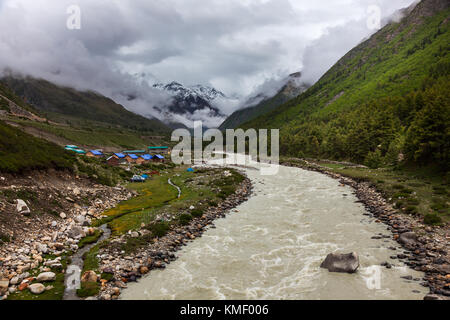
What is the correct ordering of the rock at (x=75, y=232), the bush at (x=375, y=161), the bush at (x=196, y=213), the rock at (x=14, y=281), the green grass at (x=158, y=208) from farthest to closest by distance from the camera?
the bush at (x=375, y=161), the bush at (x=196, y=213), the green grass at (x=158, y=208), the rock at (x=75, y=232), the rock at (x=14, y=281)

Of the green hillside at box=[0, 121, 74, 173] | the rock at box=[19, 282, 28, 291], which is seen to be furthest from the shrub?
the green hillside at box=[0, 121, 74, 173]

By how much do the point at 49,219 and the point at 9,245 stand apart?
870 cm

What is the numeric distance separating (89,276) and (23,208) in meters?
15.2

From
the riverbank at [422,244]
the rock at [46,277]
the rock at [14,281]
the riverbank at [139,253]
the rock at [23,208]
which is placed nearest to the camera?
the rock at [14,281]

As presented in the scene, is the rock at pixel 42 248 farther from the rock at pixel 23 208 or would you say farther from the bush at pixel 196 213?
the bush at pixel 196 213

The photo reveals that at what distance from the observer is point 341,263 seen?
2298 cm

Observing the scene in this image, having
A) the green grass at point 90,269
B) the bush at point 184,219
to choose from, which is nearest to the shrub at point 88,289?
the green grass at point 90,269

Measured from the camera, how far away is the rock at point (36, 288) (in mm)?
18500

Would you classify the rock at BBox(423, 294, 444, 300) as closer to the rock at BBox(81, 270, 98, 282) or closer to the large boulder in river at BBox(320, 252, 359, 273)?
the large boulder in river at BBox(320, 252, 359, 273)

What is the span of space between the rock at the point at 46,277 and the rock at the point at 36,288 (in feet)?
3.15

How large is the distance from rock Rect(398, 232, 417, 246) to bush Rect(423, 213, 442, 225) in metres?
5.78

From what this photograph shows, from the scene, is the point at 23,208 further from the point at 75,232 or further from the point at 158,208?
the point at 158,208

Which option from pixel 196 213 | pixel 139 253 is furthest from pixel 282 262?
pixel 196 213

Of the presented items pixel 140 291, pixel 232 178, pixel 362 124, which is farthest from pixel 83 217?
pixel 362 124
